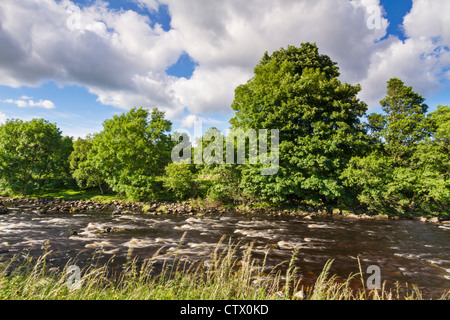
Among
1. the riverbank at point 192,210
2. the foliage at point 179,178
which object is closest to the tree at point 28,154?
the riverbank at point 192,210

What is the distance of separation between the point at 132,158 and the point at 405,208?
122 feet

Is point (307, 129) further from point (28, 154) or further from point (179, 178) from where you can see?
point (28, 154)

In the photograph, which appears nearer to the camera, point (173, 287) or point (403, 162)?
point (173, 287)

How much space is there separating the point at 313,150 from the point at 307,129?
300cm

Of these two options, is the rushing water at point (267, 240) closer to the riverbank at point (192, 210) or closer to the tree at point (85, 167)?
the riverbank at point (192, 210)

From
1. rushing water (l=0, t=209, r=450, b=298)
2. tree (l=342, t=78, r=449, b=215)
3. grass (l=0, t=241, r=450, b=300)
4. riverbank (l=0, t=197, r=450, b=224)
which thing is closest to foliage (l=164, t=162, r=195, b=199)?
riverbank (l=0, t=197, r=450, b=224)

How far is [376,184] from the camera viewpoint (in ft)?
81.0

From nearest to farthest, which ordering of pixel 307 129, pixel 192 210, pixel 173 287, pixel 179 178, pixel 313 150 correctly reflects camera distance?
pixel 173 287 → pixel 313 150 → pixel 307 129 → pixel 192 210 → pixel 179 178

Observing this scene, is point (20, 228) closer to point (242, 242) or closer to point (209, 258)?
point (209, 258)

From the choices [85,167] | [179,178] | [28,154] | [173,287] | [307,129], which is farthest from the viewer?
[28,154]

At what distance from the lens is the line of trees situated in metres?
24.7

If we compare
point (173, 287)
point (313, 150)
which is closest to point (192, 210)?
point (313, 150)

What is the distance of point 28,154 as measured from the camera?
37.2 m

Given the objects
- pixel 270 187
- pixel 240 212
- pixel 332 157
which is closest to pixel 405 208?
pixel 332 157
